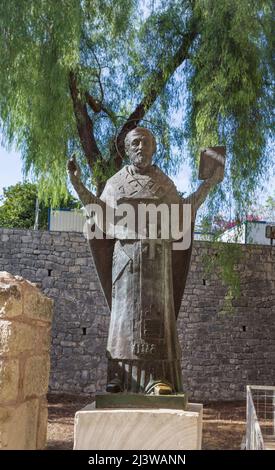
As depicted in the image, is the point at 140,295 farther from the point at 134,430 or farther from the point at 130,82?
the point at 130,82

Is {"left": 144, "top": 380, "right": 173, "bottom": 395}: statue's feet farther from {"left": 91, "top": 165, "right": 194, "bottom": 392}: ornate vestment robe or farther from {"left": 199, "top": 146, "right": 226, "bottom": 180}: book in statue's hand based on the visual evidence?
{"left": 199, "top": 146, "right": 226, "bottom": 180}: book in statue's hand

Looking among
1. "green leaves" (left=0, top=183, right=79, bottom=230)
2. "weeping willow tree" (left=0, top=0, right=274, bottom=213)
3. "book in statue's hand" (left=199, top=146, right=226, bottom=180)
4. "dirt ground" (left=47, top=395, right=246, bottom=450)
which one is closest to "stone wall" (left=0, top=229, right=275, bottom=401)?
"dirt ground" (left=47, top=395, right=246, bottom=450)

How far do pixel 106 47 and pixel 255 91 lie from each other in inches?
95.7

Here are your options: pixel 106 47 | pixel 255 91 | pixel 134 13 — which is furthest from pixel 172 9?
pixel 255 91

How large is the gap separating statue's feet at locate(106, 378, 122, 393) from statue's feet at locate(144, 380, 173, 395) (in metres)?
0.14

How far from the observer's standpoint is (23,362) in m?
3.27

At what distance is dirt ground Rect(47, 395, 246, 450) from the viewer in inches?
254

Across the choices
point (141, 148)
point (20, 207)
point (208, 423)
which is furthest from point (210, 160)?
point (20, 207)

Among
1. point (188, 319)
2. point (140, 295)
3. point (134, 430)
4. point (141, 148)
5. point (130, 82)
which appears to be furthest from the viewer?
point (188, 319)

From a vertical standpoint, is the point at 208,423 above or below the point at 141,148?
below

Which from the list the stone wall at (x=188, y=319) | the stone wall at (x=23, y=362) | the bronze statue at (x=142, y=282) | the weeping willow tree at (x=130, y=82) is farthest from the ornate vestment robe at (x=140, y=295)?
the stone wall at (x=188, y=319)

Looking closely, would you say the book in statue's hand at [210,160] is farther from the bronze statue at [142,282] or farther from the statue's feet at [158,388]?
the statue's feet at [158,388]

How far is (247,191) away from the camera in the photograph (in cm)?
865

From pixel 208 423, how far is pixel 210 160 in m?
6.00
